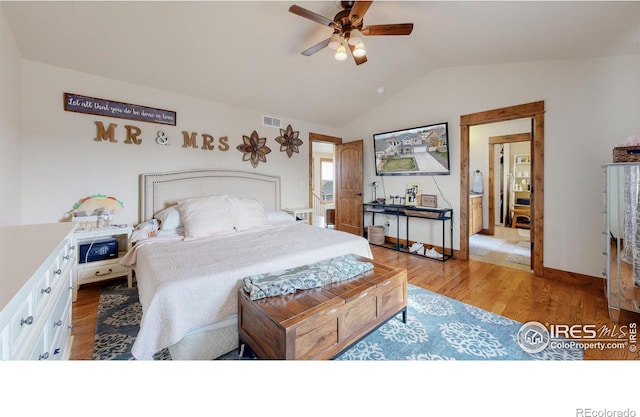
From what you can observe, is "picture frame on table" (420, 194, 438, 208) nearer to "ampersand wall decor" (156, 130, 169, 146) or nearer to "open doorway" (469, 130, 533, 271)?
"open doorway" (469, 130, 533, 271)

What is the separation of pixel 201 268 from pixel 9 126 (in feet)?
7.13

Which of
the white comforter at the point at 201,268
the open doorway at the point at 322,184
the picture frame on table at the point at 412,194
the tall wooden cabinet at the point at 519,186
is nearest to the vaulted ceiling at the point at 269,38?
the picture frame on table at the point at 412,194

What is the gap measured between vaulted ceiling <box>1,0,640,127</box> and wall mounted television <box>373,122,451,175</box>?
1.00 metres

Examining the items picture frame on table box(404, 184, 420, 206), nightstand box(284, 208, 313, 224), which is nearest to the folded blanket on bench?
nightstand box(284, 208, 313, 224)

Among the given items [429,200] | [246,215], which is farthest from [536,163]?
[246,215]

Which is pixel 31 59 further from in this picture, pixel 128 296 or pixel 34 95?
pixel 128 296

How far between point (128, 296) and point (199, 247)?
1094 mm

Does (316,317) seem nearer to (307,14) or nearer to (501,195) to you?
(307,14)

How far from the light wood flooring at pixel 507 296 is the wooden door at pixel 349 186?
175cm

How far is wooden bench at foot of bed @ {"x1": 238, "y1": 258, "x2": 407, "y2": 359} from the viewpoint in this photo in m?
1.24

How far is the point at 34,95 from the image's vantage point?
2506mm
